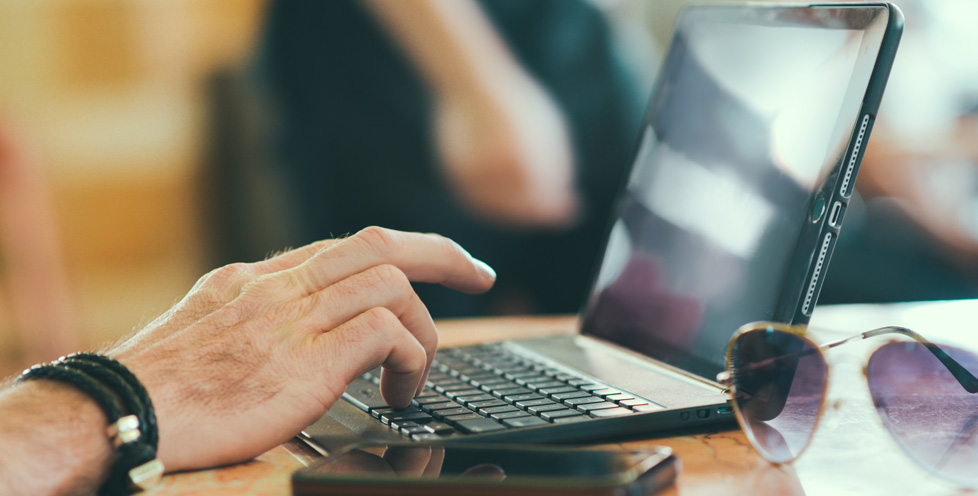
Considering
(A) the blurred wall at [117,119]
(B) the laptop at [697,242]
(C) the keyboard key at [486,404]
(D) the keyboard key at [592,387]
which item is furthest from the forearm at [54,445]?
(A) the blurred wall at [117,119]

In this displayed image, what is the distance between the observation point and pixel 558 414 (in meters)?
0.61

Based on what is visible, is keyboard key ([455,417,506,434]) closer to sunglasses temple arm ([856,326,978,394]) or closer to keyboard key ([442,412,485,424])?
keyboard key ([442,412,485,424])

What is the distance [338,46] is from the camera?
1.54 meters

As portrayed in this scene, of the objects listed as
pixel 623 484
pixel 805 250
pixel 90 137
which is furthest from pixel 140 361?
pixel 90 137

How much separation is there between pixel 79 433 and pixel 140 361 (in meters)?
0.07

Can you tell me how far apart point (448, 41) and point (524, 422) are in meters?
1.16

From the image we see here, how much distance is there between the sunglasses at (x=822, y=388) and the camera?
0.57 m

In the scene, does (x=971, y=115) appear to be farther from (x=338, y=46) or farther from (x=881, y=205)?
(x=338, y=46)

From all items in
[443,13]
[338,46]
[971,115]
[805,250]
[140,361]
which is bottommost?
[140,361]

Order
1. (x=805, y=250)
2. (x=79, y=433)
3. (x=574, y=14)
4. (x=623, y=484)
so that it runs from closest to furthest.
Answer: (x=623, y=484)
(x=79, y=433)
(x=805, y=250)
(x=574, y=14)

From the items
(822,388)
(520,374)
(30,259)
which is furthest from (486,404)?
(30,259)

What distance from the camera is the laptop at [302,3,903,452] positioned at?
64 cm

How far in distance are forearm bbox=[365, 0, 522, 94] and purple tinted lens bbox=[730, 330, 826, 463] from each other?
3.56ft

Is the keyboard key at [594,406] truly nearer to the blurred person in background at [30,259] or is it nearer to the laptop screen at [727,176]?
the laptop screen at [727,176]
